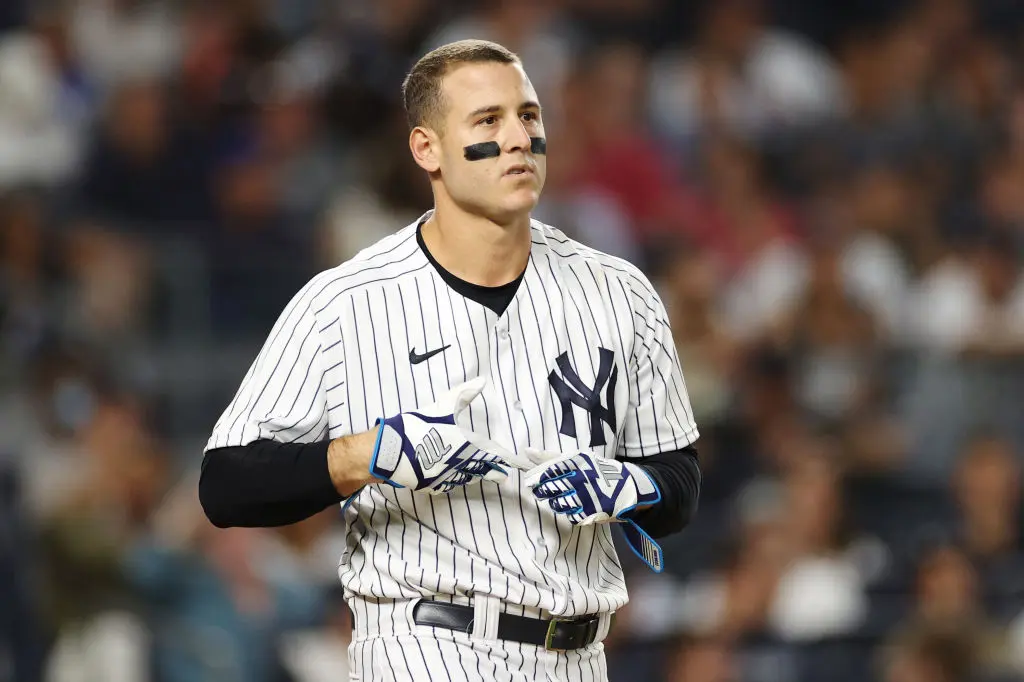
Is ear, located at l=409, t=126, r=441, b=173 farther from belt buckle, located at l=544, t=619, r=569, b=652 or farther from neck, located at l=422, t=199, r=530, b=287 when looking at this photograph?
belt buckle, located at l=544, t=619, r=569, b=652

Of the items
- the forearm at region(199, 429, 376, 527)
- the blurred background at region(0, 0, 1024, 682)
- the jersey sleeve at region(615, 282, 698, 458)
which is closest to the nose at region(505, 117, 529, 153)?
the jersey sleeve at region(615, 282, 698, 458)

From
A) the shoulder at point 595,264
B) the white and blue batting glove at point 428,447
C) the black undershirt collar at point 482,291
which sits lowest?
the white and blue batting glove at point 428,447

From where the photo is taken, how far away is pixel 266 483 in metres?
3.02

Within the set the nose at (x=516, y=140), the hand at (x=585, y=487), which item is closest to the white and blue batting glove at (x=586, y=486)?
the hand at (x=585, y=487)

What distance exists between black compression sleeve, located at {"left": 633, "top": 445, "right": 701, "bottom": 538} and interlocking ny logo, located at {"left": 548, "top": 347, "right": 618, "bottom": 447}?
0.13 metres

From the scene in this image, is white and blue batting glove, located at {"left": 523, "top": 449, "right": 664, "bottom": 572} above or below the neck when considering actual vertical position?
below

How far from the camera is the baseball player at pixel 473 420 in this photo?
3039mm

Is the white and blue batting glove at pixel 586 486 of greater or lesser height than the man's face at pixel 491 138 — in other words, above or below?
below

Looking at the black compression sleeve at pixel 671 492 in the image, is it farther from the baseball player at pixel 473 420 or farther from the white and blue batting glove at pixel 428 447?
the white and blue batting glove at pixel 428 447

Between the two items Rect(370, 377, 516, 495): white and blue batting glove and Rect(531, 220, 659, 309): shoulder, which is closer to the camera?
Rect(370, 377, 516, 495): white and blue batting glove

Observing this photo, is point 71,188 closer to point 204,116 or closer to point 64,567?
point 204,116

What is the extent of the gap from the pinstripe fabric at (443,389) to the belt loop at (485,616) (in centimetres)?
2

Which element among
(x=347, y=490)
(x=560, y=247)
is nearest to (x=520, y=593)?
(x=347, y=490)

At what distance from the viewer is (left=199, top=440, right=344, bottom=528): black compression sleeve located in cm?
299
